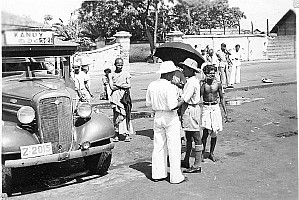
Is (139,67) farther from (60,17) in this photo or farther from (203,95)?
(60,17)

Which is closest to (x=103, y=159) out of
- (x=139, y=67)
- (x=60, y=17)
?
(x=60, y=17)

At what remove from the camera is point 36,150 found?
4887 mm

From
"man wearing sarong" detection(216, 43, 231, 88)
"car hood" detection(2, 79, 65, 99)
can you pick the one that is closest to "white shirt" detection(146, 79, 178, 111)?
"car hood" detection(2, 79, 65, 99)

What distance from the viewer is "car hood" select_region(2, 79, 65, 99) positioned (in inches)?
204

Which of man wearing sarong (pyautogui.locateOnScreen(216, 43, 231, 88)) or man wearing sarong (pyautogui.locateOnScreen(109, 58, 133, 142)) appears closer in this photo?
man wearing sarong (pyautogui.locateOnScreen(109, 58, 133, 142))

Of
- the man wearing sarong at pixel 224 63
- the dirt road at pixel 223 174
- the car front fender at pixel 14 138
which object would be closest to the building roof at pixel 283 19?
the dirt road at pixel 223 174

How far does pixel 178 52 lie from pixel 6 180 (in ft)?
10.7

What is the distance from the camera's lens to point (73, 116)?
219 inches

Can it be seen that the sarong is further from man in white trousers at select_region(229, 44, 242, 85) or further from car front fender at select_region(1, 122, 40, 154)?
man in white trousers at select_region(229, 44, 242, 85)

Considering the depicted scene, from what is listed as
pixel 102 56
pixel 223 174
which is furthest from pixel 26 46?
pixel 102 56

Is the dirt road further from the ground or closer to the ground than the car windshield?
closer to the ground

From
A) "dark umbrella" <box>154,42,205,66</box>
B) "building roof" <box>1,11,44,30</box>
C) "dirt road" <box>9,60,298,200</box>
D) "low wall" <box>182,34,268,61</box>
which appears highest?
"low wall" <box>182,34,268,61</box>

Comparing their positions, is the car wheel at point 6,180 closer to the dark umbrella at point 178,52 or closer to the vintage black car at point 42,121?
the vintage black car at point 42,121

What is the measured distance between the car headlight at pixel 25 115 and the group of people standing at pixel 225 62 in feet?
24.5
